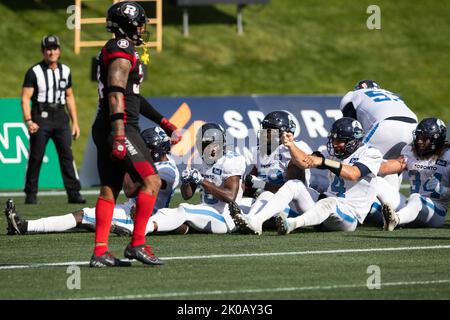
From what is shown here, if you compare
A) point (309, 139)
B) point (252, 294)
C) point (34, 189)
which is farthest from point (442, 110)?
point (252, 294)

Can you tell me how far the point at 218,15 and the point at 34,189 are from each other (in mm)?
16746

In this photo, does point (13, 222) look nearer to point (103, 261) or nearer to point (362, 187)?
point (103, 261)

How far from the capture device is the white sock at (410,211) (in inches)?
458

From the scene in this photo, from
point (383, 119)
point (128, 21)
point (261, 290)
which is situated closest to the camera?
point (261, 290)

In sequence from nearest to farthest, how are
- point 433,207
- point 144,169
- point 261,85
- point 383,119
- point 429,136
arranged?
point 144,169 < point 433,207 < point 429,136 < point 383,119 < point 261,85

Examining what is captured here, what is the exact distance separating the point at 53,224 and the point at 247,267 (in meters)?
3.04

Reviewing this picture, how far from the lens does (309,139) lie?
62.4ft

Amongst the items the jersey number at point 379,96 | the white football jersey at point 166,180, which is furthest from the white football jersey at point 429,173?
the white football jersey at point 166,180

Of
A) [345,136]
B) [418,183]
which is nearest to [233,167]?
[345,136]

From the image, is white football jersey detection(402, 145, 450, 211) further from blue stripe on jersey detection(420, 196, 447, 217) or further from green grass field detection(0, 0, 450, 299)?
green grass field detection(0, 0, 450, 299)

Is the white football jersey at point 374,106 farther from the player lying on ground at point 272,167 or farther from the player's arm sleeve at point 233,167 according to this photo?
the player's arm sleeve at point 233,167

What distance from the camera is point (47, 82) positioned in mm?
15555

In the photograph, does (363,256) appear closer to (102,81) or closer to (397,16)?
(102,81)

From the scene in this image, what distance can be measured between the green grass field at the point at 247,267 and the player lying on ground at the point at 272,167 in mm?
542
